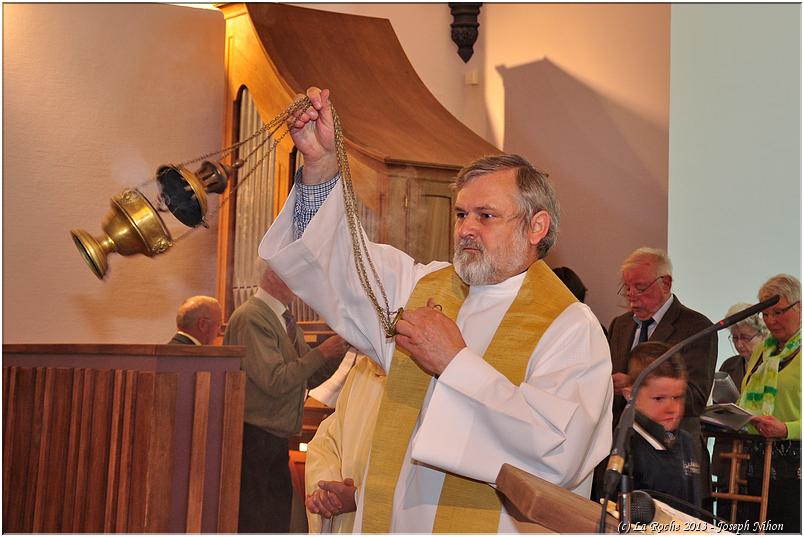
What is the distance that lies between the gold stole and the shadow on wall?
356 cm

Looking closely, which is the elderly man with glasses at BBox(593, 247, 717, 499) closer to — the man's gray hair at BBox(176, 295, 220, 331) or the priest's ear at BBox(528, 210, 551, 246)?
the priest's ear at BBox(528, 210, 551, 246)

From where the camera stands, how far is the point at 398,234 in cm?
602

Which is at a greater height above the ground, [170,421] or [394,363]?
[394,363]

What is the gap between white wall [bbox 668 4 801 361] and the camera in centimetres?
432

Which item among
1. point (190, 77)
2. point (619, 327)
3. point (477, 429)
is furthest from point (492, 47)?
point (477, 429)

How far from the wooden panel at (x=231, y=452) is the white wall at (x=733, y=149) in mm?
2077

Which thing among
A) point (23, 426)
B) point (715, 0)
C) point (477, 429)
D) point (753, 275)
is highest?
point (715, 0)

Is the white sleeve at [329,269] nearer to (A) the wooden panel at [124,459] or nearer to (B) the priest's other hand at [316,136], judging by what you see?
(B) the priest's other hand at [316,136]

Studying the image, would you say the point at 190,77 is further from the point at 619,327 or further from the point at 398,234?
the point at 619,327

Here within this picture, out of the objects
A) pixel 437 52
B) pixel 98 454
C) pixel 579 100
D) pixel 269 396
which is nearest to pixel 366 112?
pixel 579 100

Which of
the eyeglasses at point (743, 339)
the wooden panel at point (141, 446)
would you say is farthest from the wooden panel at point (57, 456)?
the eyeglasses at point (743, 339)

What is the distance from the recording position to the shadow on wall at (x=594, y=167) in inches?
259

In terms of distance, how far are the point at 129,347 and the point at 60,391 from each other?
0.44 meters

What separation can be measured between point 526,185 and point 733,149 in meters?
1.88
